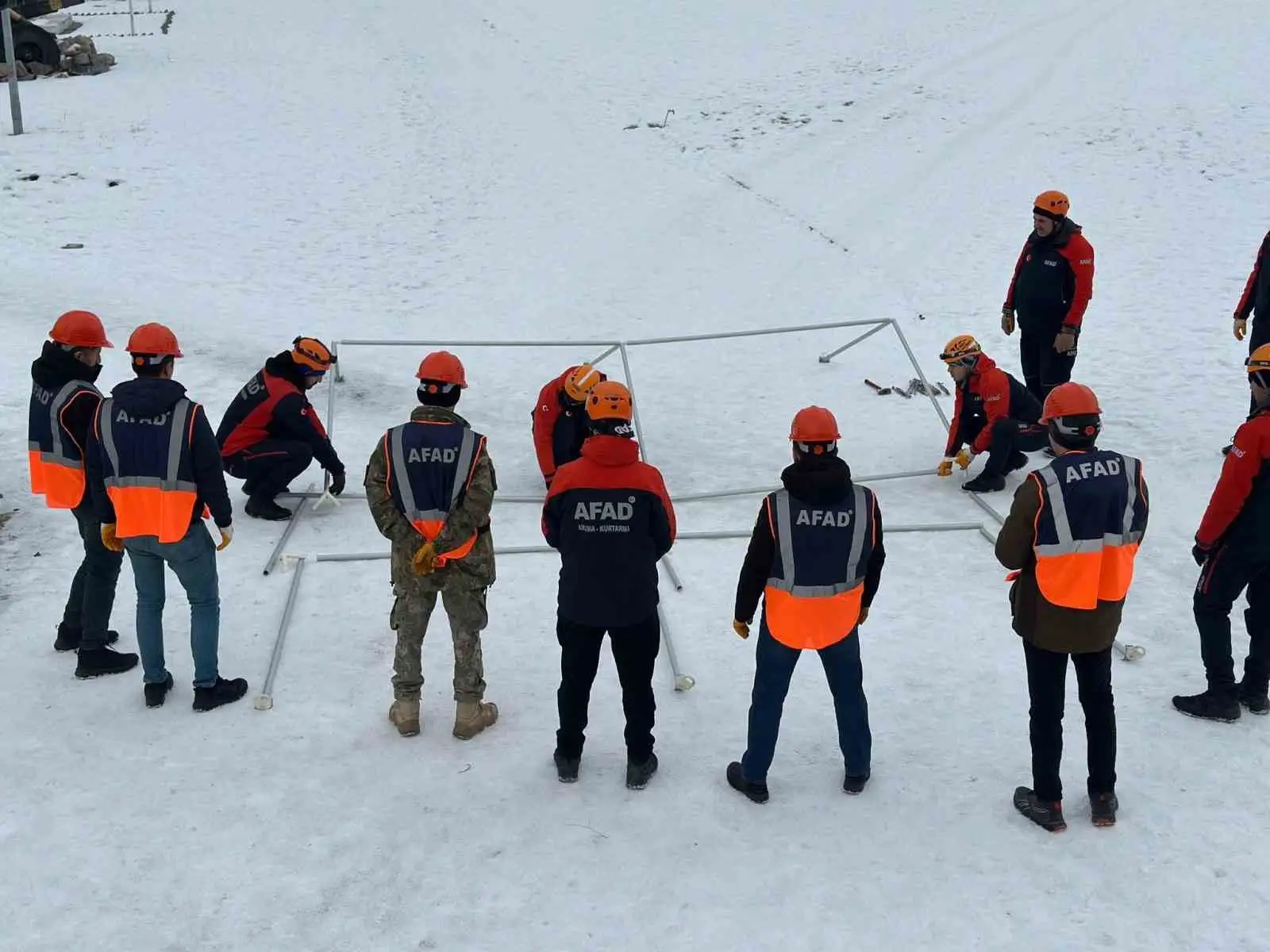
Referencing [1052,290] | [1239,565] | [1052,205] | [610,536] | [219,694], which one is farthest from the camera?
[1052,290]

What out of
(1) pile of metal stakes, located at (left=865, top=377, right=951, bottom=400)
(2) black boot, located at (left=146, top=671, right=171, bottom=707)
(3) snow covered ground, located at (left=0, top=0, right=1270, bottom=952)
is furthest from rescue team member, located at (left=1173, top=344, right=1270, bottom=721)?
(1) pile of metal stakes, located at (left=865, top=377, right=951, bottom=400)

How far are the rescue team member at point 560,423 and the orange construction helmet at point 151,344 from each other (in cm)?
301

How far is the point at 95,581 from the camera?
5.64 m

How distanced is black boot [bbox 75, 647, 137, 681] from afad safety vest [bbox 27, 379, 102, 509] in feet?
2.41

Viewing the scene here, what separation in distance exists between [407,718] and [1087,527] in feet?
9.97

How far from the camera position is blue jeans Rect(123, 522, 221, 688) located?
523 centimetres

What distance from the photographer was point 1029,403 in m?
8.43

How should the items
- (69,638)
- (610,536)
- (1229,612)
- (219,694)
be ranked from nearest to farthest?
1. (610,536)
2. (1229,612)
3. (219,694)
4. (69,638)

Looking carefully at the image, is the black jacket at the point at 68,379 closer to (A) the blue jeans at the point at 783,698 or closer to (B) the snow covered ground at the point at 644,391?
(B) the snow covered ground at the point at 644,391

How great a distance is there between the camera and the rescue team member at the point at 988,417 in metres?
8.23

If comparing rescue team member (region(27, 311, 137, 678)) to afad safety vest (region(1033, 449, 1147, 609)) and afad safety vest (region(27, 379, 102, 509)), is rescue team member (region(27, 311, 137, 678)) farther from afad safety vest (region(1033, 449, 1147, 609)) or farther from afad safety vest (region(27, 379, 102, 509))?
afad safety vest (region(1033, 449, 1147, 609))

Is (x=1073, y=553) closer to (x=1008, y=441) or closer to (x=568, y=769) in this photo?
(x=568, y=769)

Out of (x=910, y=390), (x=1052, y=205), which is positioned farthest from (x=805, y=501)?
(x=910, y=390)

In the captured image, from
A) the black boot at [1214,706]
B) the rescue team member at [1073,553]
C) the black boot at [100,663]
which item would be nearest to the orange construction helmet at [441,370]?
the black boot at [100,663]
